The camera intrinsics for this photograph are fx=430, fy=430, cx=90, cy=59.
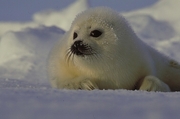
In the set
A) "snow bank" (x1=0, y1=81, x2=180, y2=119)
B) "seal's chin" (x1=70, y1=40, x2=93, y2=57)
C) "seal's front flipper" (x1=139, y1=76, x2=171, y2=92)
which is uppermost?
"seal's chin" (x1=70, y1=40, x2=93, y2=57)

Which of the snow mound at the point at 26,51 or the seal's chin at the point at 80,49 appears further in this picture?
the snow mound at the point at 26,51

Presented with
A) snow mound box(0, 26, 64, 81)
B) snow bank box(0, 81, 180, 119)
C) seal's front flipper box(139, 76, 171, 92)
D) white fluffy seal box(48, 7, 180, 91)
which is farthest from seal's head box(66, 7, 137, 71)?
snow mound box(0, 26, 64, 81)

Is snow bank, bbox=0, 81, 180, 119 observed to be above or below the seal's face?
below

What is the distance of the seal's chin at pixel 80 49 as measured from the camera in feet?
13.9

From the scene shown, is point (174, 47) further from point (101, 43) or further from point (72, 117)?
point (72, 117)

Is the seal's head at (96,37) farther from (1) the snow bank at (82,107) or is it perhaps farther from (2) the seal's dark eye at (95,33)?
(1) the snow bank at (82,107)

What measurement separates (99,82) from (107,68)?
0.57ft

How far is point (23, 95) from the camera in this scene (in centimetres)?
210

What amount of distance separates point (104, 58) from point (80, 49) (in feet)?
0.90

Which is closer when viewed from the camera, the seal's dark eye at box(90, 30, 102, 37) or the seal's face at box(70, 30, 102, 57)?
the seal's face at box(70, 30, 102, 57)

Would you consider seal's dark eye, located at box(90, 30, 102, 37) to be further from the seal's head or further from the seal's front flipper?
the seal's front flipper

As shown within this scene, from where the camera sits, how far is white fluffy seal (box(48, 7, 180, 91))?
4.30 meters

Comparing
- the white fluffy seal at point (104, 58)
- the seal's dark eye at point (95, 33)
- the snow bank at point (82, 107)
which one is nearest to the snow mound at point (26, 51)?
the white fluffy seal at point (104, 58)

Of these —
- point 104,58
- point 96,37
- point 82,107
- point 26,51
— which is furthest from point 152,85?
point 26,51
